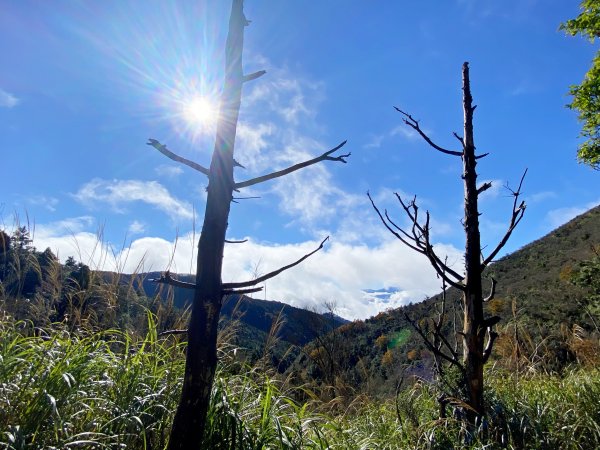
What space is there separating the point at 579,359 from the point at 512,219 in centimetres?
424

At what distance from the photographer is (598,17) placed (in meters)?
8.66

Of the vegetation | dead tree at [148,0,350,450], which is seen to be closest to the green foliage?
the vegetation

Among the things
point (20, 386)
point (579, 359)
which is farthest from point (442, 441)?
point (579, 359)

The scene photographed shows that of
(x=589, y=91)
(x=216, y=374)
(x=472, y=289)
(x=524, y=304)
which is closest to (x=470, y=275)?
(x=472, y=289)

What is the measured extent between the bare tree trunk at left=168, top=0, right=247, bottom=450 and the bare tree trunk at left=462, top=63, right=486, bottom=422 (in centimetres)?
200

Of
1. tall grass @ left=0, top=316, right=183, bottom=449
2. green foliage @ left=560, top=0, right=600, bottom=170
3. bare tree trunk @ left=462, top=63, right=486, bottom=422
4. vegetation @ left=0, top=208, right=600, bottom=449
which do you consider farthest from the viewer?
green foliage @ left=560, top=0, right=600, bottom=170

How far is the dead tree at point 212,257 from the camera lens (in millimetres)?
1787

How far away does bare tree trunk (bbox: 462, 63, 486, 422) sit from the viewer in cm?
304

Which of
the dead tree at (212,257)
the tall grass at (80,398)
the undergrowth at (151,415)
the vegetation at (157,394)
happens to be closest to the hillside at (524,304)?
the vegetation at (157,394)

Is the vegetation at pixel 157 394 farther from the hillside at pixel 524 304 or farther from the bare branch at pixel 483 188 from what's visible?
the hillside at pixel 524 304

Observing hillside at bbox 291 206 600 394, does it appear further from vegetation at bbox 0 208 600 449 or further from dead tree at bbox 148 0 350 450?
dead tree at bbox 148 0 350 450

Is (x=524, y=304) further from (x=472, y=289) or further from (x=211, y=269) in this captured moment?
(x=211, y=269)

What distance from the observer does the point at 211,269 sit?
6.29 feet

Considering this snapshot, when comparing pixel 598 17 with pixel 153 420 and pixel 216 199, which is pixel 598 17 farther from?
pixel 153 420
